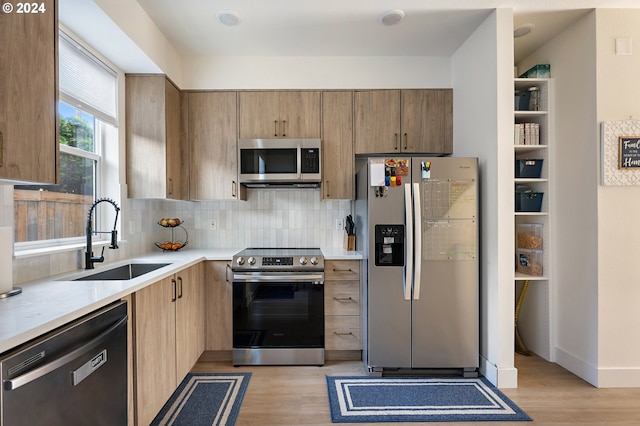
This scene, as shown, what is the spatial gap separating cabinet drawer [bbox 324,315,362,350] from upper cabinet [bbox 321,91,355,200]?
1077 mm

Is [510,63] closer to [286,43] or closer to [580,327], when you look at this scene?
[286,43]

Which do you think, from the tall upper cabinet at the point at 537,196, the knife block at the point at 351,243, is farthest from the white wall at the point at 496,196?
the knife block at the point at 351,243

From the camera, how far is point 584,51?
2.36m

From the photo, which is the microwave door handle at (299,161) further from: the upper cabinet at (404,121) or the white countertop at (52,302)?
the white countertop at (52,302)

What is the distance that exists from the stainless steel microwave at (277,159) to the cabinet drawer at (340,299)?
95cm

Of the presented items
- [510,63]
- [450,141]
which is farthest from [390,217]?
[510,63]

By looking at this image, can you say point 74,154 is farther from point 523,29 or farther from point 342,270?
point 523,29

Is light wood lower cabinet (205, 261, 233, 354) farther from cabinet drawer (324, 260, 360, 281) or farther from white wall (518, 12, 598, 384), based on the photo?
white wall (518, 12, 598, 384)

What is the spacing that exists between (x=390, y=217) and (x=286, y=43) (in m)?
1.72

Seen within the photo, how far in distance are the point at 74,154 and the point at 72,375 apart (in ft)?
5.34

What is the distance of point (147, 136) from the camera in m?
2.66

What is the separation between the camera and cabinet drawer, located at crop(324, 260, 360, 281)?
2686mm

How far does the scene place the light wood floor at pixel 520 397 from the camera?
6.31ft

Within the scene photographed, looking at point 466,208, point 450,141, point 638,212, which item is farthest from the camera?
point 450,141
